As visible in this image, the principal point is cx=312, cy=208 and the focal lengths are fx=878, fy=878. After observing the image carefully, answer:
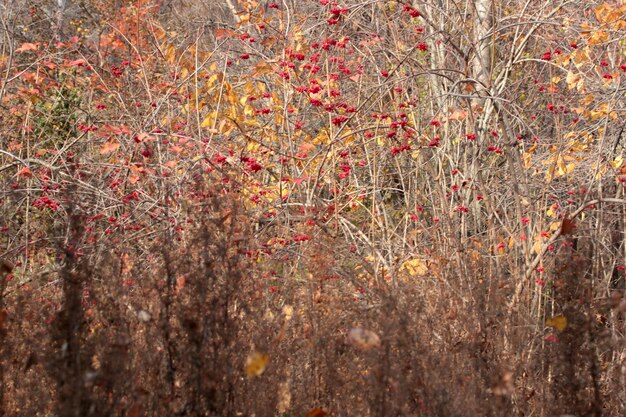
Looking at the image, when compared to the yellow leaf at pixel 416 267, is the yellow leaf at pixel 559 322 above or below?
above

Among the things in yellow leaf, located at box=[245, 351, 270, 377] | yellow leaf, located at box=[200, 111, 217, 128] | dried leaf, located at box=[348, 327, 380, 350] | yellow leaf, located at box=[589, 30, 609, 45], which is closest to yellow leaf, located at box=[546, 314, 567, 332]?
dried leaf, located at box=[348, 327, 380, 350]

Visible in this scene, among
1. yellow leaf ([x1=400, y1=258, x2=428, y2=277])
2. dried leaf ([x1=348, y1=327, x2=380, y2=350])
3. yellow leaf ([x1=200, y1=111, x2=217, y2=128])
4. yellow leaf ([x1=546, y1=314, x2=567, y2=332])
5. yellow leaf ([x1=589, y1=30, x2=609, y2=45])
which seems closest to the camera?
dried leaf ([x1=348, y1=327, x2=380, y2=350])

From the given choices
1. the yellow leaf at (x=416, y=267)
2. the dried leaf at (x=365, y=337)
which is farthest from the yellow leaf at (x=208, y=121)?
the dried leaf at (x=365, y=337)

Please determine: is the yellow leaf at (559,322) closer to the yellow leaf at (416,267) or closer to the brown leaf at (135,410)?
the brown leaf at (135,410)

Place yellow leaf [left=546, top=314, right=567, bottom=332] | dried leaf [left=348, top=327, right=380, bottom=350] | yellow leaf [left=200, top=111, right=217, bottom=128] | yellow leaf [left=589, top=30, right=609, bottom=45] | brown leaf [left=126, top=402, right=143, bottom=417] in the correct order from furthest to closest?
yellow leaf [left=589, top=30, right=609, bottom=45] → yellow leaf [left=200, top=111, right=217, bottom=128] → yellow leaf [left=546, top=314, right=567, bottom=332] → dried leaf [left=348, top=327, right=380, bottom=350] → brown leaf [left=126, top=402, right=143, bottom=417]

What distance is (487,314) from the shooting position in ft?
12.1

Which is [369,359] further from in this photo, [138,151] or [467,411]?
[138,151]

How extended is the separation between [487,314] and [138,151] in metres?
2.35

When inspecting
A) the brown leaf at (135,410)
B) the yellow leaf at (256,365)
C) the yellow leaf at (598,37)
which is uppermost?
the yellow leaf at (598,37)

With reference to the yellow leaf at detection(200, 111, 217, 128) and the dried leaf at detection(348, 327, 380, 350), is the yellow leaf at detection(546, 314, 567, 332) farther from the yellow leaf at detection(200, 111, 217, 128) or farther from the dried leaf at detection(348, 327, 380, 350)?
the yellow leaf at detection(200, 111, 217, 128)

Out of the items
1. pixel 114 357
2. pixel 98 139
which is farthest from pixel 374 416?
pixel 98 139

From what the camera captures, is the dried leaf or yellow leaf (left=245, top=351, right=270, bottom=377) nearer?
yellow leaf (left=245, top=351, right=270, bottom=377)

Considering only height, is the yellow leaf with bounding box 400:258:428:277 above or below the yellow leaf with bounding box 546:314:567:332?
below

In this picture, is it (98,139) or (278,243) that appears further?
(98,139)
